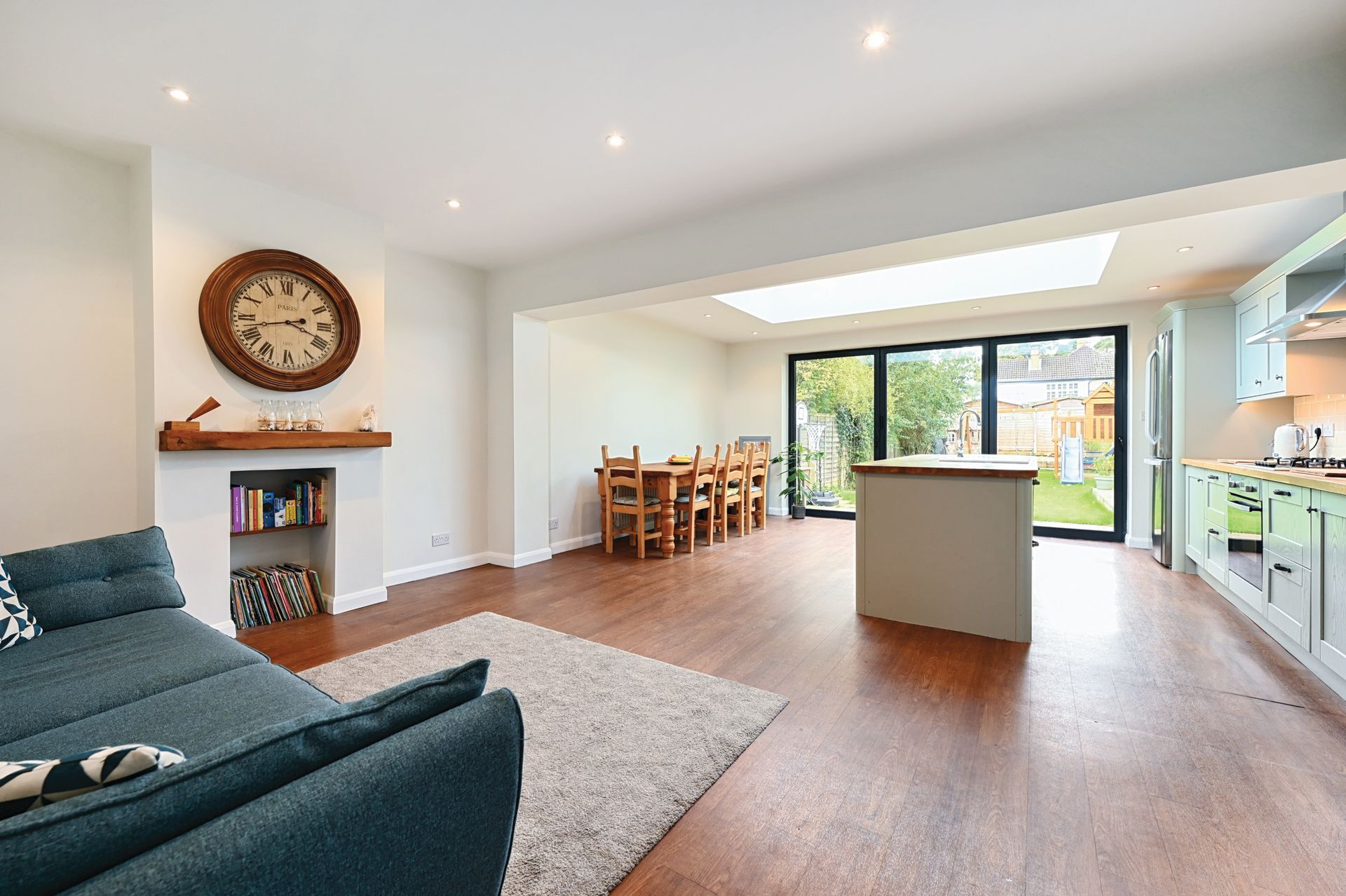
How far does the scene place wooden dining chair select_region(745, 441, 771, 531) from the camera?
6531mm

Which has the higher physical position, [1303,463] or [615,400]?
[615,400]

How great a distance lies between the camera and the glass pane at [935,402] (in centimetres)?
611

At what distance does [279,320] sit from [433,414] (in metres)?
1.27

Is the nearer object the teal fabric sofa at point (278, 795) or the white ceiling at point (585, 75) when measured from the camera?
the teal fabric sofa at point (278, 795)

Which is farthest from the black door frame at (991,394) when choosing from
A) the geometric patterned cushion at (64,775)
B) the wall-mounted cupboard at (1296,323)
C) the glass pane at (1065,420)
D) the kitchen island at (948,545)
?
the geometric patterned cushion at (64,775)

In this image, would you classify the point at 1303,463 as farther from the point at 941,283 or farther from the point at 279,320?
the point at 279,320

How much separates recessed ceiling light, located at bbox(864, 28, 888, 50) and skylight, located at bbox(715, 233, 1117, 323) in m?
2.23

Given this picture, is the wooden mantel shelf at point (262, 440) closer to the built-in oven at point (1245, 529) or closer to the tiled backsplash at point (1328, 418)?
the built-in oven at point (1245, 529)

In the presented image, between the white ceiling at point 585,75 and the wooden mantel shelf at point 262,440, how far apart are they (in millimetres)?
1402

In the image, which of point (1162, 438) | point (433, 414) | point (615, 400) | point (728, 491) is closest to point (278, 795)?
point (433, 414)

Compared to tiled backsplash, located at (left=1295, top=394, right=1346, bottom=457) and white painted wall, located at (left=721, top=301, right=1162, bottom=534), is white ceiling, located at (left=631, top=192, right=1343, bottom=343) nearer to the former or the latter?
white painted wall, located at (left=721, top=301, right=1162, bottom=534)

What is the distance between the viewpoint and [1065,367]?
564 centimetres

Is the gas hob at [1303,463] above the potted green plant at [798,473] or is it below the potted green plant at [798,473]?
above

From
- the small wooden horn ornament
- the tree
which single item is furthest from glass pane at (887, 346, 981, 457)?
the small wooden horn ornament
